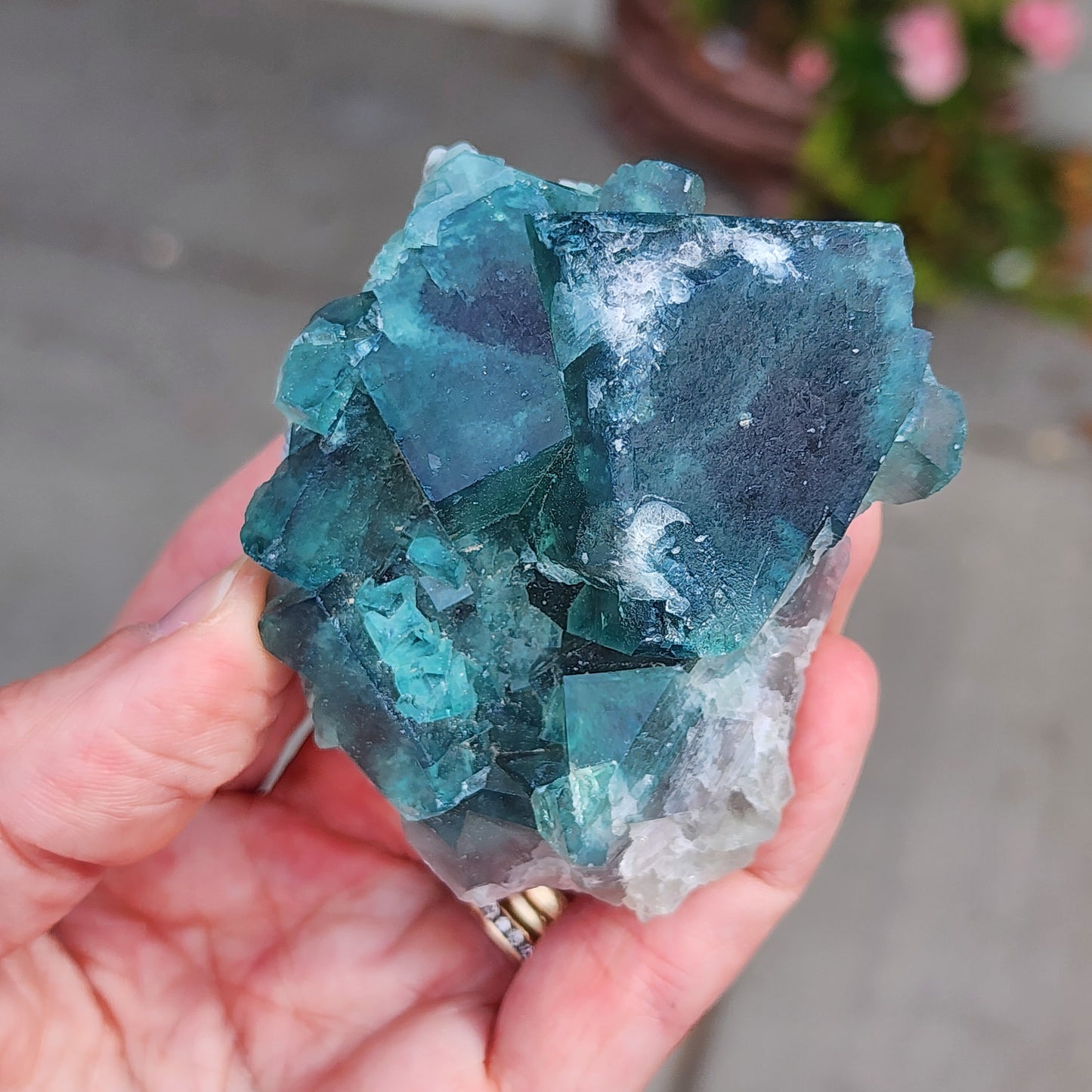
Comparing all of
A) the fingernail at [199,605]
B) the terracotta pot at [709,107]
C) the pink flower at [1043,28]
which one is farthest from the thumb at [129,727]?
the pink flower at [1043,28]

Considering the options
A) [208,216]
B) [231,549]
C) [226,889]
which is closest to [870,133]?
[208,216]

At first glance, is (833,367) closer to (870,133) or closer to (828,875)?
(828,875)

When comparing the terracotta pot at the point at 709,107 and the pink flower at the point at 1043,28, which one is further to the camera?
the terracotta pot at the point at 709,107

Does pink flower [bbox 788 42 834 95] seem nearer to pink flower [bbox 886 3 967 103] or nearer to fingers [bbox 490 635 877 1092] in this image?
pink flower [bbox 886 3 967 103]

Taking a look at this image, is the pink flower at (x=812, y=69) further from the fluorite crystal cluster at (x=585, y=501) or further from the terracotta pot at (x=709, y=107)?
the fluorite crystal cluster at (x=585, y=501)

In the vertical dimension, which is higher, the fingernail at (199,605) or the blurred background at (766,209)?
the fingernail at (199,605)

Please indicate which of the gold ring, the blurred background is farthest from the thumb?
the blurred background

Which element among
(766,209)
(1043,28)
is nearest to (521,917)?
(766,209)
